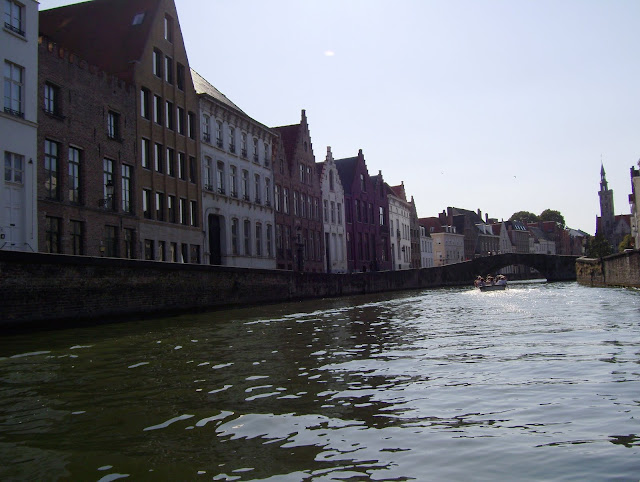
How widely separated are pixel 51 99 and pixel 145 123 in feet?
26.1

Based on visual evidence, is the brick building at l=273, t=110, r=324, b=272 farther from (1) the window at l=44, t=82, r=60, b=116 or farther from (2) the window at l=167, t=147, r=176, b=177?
(1) the window at l=44, t=82, r=60, b=116

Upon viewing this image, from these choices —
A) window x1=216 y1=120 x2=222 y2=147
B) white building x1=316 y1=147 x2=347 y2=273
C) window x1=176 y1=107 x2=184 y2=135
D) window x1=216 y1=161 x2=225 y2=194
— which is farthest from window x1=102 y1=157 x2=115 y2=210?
white building x1=316 y1=147 x2=347 y2=273

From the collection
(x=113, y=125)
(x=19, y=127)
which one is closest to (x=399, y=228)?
(x=113, y=125)

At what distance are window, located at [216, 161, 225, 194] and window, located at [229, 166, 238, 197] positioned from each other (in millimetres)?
1137

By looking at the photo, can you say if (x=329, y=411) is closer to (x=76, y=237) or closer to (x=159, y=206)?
(x=76, y=237)

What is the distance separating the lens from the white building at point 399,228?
8781cm

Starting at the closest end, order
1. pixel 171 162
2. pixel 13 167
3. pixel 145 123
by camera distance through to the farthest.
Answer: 1. pixel 13 167
2. pixel 145 123
3. pixel 171 162

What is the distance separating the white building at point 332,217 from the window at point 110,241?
115 feet

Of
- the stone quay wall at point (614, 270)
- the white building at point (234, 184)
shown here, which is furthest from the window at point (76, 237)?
the stone quay wall at point (614, 270)

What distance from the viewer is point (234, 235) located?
149ft

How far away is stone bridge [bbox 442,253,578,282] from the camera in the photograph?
80.9 metres

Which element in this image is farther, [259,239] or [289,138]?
[289,138]

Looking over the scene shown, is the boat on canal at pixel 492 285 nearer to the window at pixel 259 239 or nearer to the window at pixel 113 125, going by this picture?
the window at pixel 259 239

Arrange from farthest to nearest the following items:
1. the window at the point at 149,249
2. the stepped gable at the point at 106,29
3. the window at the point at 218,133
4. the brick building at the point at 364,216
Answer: the brick building at the point at 364,216, the window at the point at 218,133, the stepped gable at the point at 106,29, the window at the point at 149,249
